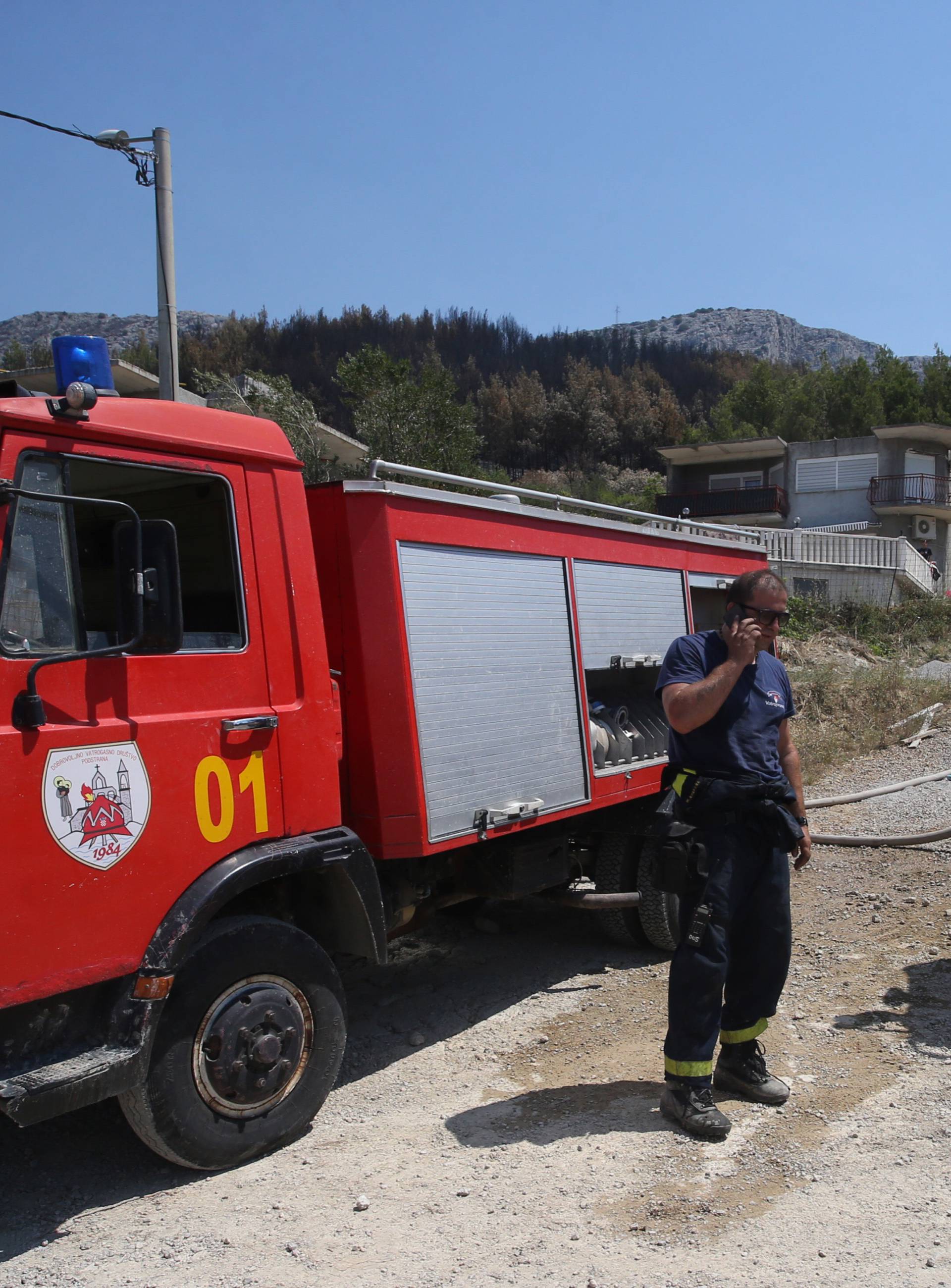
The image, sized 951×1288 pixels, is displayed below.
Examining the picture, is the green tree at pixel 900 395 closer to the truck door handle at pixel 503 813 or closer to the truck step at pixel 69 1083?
the truck door handle at pixel 503 813

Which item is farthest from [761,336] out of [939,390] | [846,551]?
[846,551]

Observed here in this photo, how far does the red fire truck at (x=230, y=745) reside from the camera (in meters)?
2.92

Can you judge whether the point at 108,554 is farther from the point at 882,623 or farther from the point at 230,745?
the point at 882,623

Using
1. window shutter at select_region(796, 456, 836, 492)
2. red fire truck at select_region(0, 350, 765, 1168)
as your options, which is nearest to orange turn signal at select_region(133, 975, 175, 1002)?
red fire truck at select_region(0, 350, 765, 1168)

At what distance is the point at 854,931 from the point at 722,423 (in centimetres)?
6109

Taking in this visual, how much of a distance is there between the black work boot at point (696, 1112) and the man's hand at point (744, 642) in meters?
1.57

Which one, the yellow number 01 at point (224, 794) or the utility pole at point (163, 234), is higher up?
the utility pole at point (163, 234)

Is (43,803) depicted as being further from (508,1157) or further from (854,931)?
(854,931)

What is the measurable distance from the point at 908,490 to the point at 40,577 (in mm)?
40753

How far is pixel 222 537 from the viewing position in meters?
3.54

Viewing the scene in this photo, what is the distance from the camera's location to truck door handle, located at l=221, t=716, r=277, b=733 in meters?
3.38

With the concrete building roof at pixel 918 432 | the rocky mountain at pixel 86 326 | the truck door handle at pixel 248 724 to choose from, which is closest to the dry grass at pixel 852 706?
the truck door handle at pixel 248 724

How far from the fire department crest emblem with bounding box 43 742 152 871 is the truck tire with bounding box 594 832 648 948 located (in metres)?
3.26

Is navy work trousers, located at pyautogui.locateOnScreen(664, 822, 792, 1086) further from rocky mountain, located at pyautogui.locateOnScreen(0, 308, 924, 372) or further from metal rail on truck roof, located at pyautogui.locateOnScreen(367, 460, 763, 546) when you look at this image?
rocky mountain, located at pyautogui.locateOnScreen(0, 308, 924, 372)
